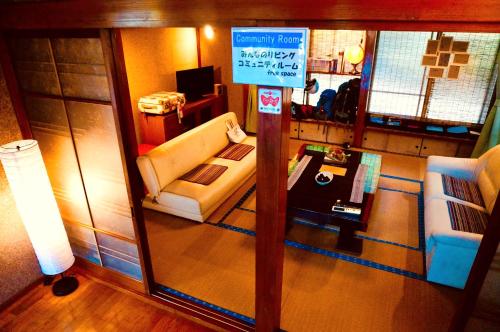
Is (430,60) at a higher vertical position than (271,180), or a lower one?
higher

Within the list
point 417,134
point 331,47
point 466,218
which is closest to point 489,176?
point 466,218

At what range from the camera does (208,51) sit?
668cm

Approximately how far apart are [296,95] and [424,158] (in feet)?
8.49

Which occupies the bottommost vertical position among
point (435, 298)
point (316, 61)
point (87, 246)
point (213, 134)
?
point (435, 298)

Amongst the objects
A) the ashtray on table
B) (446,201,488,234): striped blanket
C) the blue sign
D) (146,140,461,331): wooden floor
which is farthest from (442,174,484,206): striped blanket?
the blue sign

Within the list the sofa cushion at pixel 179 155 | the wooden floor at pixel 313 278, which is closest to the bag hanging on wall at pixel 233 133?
the sofa cushion at pixel 179 155

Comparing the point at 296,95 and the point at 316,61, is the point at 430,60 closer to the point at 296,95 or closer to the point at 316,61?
the point at 316,61

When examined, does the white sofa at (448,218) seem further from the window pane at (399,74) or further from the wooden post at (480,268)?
the window pane at (399,74)

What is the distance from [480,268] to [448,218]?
1790 millimetres

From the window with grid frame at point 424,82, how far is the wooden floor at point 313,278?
2370 millimetres

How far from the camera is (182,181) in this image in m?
4.12

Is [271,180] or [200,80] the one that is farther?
[200,80]

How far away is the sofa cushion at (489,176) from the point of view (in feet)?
11.0

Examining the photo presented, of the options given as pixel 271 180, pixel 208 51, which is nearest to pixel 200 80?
pixel 208 51
